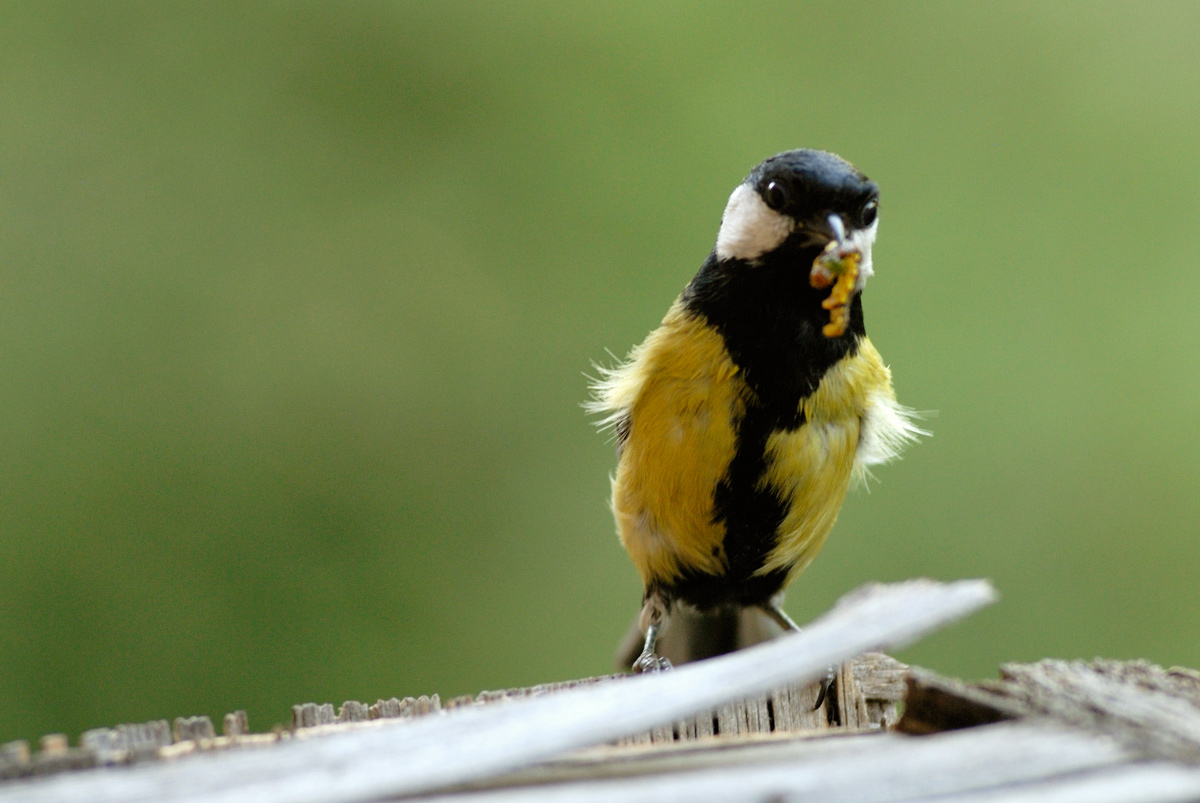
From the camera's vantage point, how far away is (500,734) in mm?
1008

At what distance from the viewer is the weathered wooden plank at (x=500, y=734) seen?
954 millimetres

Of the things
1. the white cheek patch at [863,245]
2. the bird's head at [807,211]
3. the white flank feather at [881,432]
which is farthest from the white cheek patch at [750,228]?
the white flank feather at [881,432]

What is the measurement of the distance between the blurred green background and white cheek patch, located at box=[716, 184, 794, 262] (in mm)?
2370

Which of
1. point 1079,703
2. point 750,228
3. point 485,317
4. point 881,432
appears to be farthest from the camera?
point 485,317

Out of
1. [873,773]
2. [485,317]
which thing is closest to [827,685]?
[873,773]

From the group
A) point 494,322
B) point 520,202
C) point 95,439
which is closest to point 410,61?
point 520,202

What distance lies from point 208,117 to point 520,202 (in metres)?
1.26

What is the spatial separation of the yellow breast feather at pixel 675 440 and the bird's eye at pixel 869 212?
0.33m

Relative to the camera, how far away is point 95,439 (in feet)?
13.7

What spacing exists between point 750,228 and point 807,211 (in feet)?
0.42

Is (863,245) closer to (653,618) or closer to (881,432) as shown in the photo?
(881,432)

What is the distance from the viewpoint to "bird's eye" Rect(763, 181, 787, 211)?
2.04 m

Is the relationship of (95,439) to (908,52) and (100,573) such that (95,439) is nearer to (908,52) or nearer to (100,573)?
(100,573)

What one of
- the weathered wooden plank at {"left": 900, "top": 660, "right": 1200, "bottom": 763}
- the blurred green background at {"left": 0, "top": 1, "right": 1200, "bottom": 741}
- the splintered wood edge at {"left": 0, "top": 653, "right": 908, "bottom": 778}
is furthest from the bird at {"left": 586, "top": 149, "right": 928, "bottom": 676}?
the blurred green background at {"left": 0, "top": 1, "right": 1200, "bottom": 741}
